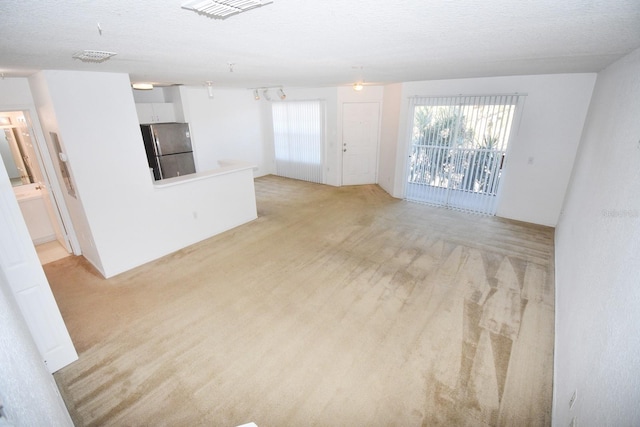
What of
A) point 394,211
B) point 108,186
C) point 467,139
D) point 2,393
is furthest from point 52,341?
point 467,139

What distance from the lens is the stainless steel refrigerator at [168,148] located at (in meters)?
5.47

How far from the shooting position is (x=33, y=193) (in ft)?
14.2

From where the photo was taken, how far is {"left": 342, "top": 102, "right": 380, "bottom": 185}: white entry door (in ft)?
22.7

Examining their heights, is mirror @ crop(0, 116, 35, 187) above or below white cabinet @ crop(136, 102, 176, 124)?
below

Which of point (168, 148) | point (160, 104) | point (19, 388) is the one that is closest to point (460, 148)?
point (168, 148)

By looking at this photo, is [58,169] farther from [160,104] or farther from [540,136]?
[540,136]

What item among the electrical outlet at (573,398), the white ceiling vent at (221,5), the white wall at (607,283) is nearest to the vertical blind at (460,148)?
the white wall at (607,283)

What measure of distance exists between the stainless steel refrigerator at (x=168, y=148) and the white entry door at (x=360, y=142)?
3.68m

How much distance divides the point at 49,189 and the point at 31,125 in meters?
0.86

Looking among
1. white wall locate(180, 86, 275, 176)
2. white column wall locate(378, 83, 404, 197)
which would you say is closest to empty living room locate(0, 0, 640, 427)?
white column wall locate(378, 83, 404, 197)

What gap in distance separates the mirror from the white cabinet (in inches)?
71.6

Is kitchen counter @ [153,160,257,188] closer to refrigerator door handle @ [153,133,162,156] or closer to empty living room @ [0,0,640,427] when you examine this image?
empty living room @ [0,0,640,427]

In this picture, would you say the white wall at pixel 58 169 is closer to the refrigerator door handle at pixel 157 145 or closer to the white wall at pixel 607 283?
the refrigerator door handle at pixel 157 145

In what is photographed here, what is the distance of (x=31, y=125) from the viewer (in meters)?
3.46
